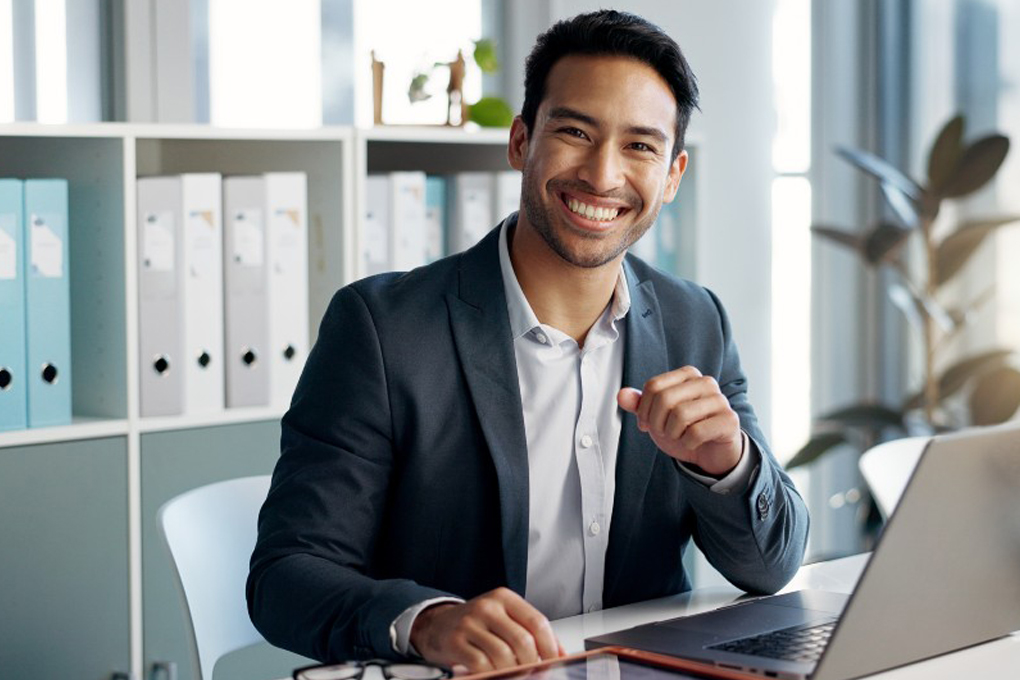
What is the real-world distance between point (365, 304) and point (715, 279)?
231 centimetres

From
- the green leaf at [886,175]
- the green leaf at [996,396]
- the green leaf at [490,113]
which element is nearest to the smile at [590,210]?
the green leaf at [490,113]

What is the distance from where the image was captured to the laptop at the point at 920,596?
1.23 meters

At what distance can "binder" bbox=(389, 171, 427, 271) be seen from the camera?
115 inches

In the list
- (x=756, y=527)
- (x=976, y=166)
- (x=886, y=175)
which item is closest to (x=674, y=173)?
(x=756, y=527)

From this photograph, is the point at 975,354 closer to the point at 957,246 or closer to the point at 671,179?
the point at 957,246

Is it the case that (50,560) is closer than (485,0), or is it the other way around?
(50,560)

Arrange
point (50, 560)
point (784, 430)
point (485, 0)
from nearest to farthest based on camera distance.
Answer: point (50, 560), point (485, 0), point (784, 430)

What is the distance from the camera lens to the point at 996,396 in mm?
3656

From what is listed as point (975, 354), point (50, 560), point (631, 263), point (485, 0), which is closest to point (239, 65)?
point (485, 0)

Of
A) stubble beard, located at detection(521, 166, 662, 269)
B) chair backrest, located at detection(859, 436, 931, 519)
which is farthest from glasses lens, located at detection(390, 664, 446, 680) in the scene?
chair backrest, located at detection(859, 436, 931, 519)

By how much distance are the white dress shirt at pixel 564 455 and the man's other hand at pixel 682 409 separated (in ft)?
0.87

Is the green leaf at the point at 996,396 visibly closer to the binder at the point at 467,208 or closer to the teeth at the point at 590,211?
the binder at the point at 467,208

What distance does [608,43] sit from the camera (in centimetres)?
186

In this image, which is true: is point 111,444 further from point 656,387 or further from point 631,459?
point 656,387
